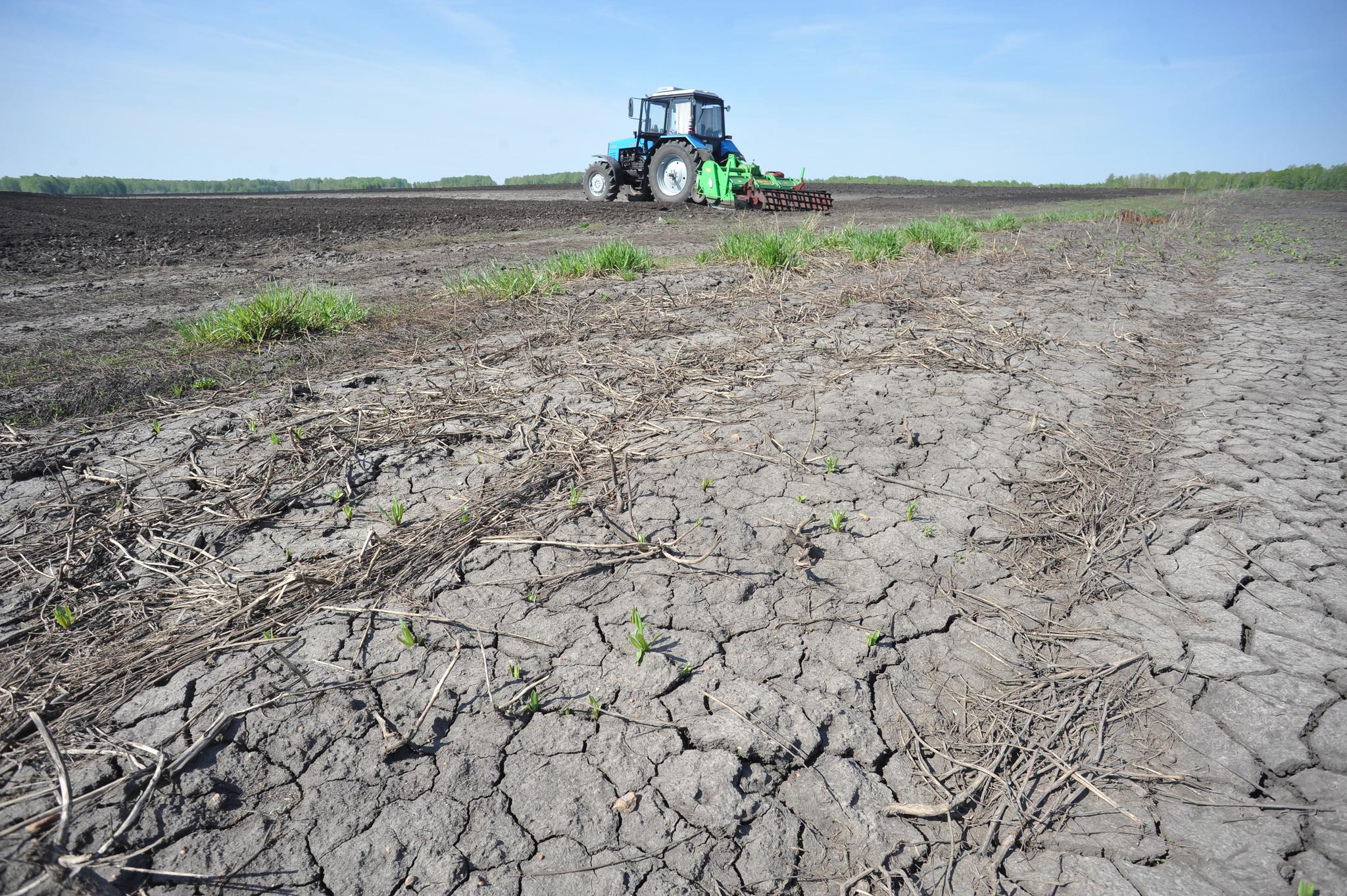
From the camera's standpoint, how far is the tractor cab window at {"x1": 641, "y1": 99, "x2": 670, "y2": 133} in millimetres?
15870

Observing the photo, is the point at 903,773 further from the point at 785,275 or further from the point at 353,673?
the point at 785,275

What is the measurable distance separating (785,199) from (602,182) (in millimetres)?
5938

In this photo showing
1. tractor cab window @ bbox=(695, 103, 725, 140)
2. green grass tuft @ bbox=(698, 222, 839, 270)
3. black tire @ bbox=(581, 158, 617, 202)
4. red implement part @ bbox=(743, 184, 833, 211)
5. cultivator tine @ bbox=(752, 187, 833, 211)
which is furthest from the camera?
black tire @ bbox=(581, 158, 617, 202)

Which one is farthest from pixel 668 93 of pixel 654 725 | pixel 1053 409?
pixel 654 725

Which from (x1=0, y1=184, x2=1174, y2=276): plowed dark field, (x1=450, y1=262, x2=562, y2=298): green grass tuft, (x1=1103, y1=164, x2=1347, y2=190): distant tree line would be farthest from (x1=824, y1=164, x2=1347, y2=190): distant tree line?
(x1=450, y1=262, x2=562, y2=298): green grass tuft

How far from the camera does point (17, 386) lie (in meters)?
4.02

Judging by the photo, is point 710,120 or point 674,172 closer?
point 710,120

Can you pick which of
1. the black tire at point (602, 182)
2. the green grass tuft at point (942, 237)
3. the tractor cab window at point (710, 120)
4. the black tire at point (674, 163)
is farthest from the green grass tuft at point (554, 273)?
the black tire at point (602, 182)

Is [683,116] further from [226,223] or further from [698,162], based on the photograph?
[226,223]

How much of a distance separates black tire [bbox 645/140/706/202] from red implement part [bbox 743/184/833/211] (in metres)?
1.45

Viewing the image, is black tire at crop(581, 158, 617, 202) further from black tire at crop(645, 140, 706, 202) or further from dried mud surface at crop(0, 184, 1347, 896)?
dried mud surface at crop(0, 184, 1347, 896)

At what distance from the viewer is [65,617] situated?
210 cm

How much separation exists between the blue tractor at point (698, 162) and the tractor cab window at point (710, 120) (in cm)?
1

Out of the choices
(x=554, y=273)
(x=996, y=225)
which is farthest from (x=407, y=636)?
Answer: (x=996, y=225)
